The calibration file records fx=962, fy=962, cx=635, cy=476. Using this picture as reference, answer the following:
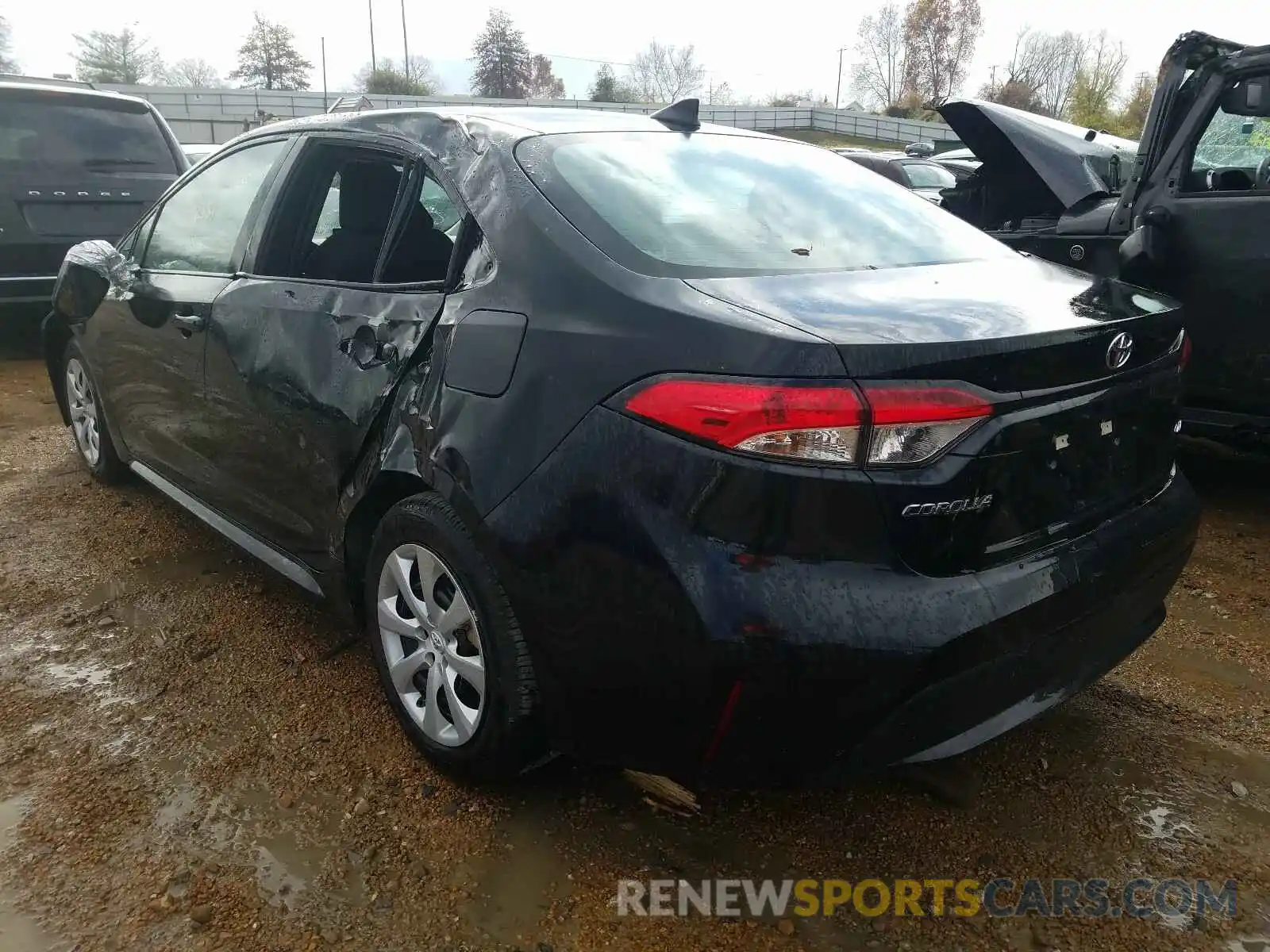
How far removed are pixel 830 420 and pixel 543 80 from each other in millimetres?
83668

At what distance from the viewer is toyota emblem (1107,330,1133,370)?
6.52 feet

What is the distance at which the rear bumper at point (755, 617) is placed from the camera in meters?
1.69

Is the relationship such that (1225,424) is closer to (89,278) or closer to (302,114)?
(89,278)

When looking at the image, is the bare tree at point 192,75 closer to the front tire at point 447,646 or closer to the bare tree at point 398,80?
the bare tree at point 398,80

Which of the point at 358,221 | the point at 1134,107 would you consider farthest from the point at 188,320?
the point at 1134,107

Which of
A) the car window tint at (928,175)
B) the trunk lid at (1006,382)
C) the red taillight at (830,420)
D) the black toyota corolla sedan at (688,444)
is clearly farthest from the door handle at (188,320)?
the car window tint at (928,175)

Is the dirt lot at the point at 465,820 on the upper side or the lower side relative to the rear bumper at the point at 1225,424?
lower

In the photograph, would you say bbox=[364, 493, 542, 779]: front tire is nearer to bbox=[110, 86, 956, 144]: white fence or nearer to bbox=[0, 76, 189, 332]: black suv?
bbox=[0, 76, 189, 332]: black suv

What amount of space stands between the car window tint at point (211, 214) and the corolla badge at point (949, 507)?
237 cm

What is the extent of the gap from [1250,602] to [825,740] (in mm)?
2494

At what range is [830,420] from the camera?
5.47 ft

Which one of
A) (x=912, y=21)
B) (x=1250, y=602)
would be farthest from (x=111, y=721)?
(x=912, y=21)

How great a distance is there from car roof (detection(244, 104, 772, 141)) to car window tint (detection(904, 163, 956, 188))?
8862 millimetres

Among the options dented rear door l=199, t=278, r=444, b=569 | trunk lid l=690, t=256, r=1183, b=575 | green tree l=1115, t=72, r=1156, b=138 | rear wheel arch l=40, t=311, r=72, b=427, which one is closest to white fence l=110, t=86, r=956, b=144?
green tree l=1115, t=72, r=1156, b=138
